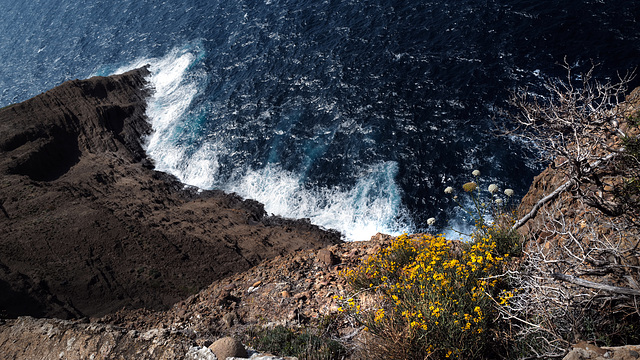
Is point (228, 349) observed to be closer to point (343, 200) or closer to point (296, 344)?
point (296, 344)

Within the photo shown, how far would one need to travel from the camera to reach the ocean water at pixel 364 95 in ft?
57.1

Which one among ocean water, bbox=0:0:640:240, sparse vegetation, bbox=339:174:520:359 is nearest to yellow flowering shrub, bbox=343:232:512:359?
sparse vegetation, bbox=339:174:520:359

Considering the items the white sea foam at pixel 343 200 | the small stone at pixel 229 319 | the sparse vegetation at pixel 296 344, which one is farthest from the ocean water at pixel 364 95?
the sparse vegetation at pixel 296 344

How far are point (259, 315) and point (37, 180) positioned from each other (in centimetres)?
1790

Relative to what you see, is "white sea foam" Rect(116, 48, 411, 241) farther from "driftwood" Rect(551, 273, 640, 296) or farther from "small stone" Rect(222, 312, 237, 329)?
"driftwood" Rect(551, 273, 640, 296)

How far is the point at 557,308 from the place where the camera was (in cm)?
468

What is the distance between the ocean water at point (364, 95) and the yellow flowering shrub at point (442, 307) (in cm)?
905

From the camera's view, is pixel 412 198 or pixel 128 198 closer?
pixel 412 198

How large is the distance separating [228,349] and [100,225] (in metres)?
13.3

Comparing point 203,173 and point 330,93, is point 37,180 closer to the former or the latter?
point 203,173

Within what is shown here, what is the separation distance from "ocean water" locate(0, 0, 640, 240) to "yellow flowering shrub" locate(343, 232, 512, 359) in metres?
9.05

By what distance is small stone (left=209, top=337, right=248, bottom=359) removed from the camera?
559cm

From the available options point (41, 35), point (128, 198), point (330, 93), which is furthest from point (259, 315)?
point (41, 35)

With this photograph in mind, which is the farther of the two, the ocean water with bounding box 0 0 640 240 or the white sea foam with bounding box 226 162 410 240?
the ocean water with bounding box 0 0 640 240
